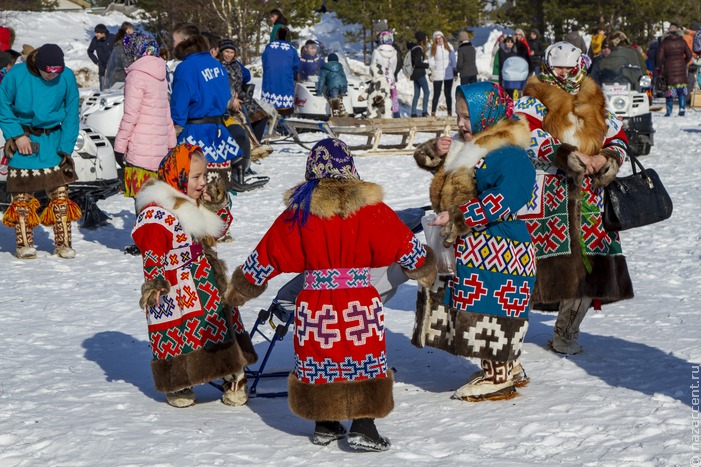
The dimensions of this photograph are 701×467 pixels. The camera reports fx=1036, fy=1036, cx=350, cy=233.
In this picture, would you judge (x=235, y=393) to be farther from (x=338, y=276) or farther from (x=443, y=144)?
(x=443, y=144)

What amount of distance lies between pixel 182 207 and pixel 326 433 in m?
1.37

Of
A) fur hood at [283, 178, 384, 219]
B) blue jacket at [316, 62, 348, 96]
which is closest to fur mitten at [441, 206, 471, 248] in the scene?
fur hood at [283, 178, 384, 219]

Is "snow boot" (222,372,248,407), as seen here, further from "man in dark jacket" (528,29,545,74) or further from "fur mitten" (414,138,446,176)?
"man in dark jacket" (528,29,545,74)

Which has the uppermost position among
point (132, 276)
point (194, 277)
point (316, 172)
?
point (316, 172)

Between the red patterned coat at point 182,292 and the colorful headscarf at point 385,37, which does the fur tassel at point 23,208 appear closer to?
the red patterned coat at point 182,292

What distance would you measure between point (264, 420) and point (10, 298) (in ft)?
12.6

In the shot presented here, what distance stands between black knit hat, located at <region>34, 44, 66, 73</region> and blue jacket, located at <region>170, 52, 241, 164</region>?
39.5 inches

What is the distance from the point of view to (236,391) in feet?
17.9

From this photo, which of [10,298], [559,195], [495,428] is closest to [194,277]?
[495,428]

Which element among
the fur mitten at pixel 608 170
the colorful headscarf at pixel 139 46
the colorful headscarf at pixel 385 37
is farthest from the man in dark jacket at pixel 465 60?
the fur mitten at pixel 608 170

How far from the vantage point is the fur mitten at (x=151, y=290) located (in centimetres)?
504

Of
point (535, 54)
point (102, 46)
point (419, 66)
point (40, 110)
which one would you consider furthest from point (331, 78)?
point (40, 110)

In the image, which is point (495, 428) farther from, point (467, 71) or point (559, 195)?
point (467, 71)

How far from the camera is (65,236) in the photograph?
9.83 m
